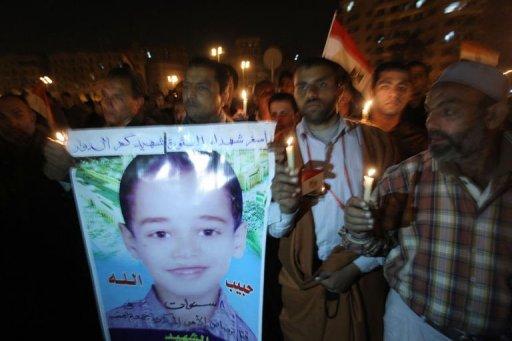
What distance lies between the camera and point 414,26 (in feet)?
192

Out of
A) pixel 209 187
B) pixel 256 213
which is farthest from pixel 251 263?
pixel 209 187

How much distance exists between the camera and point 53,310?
9.91 ft

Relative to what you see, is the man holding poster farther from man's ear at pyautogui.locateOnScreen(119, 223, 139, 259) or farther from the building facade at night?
the building facade at night

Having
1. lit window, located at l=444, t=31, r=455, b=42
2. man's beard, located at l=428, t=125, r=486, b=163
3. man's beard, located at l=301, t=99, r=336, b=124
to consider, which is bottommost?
man's beard, located at l=428, t=125, r=486, b=163

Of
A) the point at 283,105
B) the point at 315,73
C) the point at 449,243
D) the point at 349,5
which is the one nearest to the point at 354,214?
the point at 449,243

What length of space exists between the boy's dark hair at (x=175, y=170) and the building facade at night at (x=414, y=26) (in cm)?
3572

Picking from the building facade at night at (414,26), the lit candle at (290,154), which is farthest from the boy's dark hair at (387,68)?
the building facade at night at (414,26)

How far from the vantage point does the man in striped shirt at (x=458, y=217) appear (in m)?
1.71

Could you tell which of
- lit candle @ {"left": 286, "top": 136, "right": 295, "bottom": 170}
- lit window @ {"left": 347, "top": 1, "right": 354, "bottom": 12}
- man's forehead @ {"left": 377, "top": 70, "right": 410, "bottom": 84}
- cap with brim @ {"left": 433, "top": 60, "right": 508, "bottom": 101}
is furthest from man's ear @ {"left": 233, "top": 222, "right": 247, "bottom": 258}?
lit window @ {"left": 347, "top": 1, "right": 354, "bottom": 12}

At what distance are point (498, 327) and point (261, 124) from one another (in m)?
1.60

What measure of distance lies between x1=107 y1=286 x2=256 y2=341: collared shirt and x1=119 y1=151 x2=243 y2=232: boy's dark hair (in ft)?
1.99

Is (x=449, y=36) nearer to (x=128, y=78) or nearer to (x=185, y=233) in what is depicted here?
(x=128, y=78)

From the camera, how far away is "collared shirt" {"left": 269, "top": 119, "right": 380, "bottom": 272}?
232 centimetres

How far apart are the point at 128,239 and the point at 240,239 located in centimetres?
71
